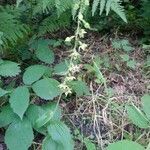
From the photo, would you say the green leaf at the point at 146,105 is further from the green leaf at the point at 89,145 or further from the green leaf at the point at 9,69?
the green leaf at the point at 9,69

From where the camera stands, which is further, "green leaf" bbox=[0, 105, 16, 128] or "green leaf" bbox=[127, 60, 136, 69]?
"green leaf" bbox=[127, 60, 136, 69]

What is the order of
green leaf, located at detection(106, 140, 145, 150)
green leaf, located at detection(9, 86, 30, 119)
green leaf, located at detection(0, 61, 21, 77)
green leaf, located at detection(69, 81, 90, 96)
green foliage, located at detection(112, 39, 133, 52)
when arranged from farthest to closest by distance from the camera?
1. green foliage, located at detection(112, 39, 133, 52)
2. green leaf, located at detection(69, 81, 90, 96)
3. green leaf, located at detection(0, 61, 21, 77)
4. green leaf, located at detection(9, 86, 30, 119)
5. green leaf, located at detection(106, 140, 145, 150)

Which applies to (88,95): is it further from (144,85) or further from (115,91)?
(144,85)

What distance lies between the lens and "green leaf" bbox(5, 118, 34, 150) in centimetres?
174

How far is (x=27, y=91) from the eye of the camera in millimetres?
1842

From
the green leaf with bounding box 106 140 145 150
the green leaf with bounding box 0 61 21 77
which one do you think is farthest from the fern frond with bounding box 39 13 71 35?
the green leaf with bounding box 106 140 145 150

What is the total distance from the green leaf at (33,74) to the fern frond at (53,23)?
428 millimetres

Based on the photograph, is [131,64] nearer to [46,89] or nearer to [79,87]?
[79,87]

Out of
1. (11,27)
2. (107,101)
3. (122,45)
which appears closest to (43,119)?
(107,101)

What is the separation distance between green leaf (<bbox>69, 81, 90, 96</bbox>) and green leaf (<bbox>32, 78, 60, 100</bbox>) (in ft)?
0.46

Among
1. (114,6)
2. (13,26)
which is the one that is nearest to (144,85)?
(114,6)

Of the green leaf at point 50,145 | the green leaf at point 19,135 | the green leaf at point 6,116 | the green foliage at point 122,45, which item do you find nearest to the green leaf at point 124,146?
the green leaf at point 50,145

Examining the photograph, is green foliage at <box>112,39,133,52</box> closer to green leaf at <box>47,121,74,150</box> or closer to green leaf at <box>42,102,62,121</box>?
green leaf at <box>42,102,62,121</box>

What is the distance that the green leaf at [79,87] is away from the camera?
79.2 inches
